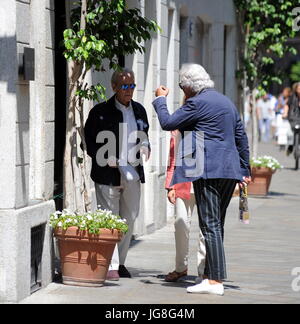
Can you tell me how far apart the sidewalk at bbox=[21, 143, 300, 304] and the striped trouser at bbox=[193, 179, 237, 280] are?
27cm

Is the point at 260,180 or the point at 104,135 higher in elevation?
the point at 104,135

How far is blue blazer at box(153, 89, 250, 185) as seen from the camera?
342 inches

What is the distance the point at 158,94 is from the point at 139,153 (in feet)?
3.52

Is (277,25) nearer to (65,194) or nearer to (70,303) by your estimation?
(65,194)

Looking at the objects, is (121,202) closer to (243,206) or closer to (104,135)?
(104,135)

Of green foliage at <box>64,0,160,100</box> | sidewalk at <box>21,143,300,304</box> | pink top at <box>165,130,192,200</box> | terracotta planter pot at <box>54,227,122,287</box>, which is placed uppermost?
green foliage at <box>64,0,160,100</box>

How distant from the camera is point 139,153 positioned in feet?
32.8

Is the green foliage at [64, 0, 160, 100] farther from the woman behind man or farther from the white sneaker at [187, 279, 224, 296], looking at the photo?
the woman behind man

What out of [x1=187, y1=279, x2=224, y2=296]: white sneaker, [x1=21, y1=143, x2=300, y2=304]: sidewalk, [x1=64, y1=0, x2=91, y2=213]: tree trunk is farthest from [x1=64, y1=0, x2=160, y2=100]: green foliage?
[x1=187, y1=279, x2=224, y2=296]: white sneaker

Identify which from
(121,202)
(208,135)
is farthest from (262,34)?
(208,135)

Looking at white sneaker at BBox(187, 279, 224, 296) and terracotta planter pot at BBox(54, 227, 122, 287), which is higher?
terracotta planter pot at BBox(54, 227, 122, 287)

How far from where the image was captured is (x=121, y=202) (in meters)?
9.86

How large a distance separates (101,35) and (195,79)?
44.4 inches

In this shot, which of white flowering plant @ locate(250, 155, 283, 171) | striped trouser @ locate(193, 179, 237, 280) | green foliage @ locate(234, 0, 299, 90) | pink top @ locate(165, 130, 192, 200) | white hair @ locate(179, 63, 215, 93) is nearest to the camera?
striped trouser @ locate(193, 179, 237, 280)
